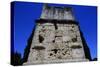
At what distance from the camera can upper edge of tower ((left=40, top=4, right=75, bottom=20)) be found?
1.92 metres

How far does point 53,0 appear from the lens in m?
1.95

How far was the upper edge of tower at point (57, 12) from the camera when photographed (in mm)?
1920

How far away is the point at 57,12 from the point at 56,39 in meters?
0.23

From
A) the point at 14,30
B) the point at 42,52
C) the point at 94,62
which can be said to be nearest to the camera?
the point at 14,30

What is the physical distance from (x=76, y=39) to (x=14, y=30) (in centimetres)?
56

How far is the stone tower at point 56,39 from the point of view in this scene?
1896 millimetres

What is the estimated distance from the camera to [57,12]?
6.45ft

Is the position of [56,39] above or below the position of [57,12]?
below

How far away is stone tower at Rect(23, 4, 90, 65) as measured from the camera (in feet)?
6.22

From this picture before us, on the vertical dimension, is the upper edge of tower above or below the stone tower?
above

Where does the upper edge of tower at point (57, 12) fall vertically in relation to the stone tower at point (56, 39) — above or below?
above

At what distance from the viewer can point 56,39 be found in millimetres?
1953

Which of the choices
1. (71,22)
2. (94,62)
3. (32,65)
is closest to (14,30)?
(32,65)
